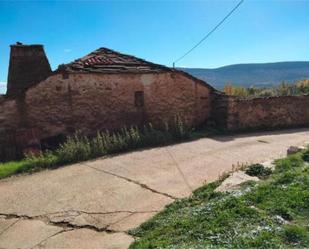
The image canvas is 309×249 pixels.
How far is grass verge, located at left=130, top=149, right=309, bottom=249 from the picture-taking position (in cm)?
400

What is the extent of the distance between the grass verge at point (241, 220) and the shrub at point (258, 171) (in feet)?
1.90

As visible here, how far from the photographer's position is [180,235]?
14.6 ft

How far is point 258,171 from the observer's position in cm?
679

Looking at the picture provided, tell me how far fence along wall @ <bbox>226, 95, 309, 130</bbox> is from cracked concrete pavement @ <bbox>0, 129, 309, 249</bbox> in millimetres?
2600

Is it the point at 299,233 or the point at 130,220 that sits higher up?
the point at 299,233

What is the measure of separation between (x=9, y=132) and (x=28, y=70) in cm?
542

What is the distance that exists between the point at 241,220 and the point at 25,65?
44.0 ft

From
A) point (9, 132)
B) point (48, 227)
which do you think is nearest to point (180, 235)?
point (48, 227)

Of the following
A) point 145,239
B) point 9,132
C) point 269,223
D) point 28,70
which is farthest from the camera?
point 28,70

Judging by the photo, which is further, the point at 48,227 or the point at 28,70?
the point at 28,70

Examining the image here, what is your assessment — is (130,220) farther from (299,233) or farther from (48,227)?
(299,233)

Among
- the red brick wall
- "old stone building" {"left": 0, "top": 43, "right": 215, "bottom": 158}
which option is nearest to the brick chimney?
"old stone building" {"left": 0, "top": 43, "right": 215, "bottom": 158}

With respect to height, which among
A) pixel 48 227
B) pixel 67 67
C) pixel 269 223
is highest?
pixel 67 67

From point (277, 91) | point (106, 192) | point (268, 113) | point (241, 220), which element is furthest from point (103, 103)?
point (277, 91)
